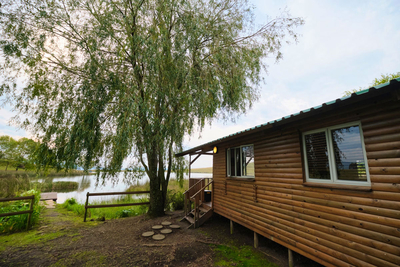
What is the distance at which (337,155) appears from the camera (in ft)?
10.1

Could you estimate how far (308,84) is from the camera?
55.4 ft

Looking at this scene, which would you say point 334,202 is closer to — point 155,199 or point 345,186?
point 345,186

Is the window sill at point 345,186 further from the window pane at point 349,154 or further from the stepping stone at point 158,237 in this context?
the stepping stone at point 158,237

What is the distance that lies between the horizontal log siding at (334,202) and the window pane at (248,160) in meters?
0.45

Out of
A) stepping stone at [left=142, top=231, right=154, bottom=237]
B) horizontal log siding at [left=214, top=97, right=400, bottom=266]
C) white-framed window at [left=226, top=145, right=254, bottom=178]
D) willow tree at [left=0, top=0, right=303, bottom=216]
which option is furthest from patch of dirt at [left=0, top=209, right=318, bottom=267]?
willow tree at [left=0, top=0, right=303, bottom=216]

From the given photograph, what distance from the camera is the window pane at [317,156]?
327 centimetres

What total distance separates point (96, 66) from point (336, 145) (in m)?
6.96

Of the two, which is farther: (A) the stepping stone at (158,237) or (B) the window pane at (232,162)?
(B) the window pane at (232,162)

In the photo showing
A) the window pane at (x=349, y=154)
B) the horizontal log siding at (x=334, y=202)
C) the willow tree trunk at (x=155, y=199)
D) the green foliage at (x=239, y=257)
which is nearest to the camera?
the horizontal log siding at (x=334, y=202)

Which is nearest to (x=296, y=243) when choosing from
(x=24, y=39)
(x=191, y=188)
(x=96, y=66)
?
(x=191, y=188)

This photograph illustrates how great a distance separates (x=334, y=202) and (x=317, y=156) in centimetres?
86

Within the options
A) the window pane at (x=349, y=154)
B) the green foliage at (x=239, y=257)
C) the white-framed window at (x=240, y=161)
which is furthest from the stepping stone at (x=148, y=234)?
the window pane at (x=349, y=154)

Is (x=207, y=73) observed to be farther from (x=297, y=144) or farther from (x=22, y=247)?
(x=22, y=247)

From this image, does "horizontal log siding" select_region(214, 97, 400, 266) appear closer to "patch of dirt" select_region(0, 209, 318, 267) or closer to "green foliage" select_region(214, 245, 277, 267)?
"green foliage" select_region(214, 245, 277, 267)
